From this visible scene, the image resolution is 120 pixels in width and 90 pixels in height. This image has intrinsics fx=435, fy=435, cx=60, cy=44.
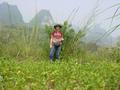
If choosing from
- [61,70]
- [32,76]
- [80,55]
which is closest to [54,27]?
[80,55]

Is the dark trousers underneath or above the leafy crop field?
underneath

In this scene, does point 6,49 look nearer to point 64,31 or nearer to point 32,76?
point 64,31

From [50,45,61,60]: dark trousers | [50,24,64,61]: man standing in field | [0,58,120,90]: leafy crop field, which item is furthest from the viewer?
[50,45,61,60]: dark trousers

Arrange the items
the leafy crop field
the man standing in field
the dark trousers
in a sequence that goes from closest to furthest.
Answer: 1. the leafy crop field
2. the man standing in field
3. the dark trousers

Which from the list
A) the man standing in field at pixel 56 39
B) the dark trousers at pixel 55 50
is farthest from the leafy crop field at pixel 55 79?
the dark trousers at pixel 55 50

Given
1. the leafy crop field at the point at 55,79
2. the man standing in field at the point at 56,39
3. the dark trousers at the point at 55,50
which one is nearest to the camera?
the leafy crop field at the point at 55,79

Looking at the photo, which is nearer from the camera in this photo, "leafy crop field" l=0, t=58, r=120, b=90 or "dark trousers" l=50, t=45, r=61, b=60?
"leafy crop field" l=0, t=58, r=120, b=90

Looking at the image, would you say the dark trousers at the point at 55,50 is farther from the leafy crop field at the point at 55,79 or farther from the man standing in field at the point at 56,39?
the leafy crop field at the point at 55,79

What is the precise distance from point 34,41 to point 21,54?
66cm

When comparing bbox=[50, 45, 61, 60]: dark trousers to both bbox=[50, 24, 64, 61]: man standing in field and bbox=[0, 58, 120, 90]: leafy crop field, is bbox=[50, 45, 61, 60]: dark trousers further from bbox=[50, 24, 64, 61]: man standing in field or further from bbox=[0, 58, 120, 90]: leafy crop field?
bbox=[0, 58, 120, 90]: leafy crop field

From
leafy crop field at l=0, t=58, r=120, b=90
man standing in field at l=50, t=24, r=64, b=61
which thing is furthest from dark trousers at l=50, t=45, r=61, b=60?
leafy crop field at l=0, t=58, r=120, b=90

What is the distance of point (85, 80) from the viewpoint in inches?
305

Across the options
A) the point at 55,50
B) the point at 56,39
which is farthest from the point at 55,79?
the point at 55,50

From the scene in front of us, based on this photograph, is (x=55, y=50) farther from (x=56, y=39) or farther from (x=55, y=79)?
(x=55, y=79)
